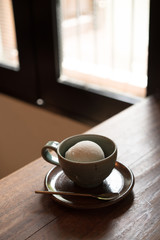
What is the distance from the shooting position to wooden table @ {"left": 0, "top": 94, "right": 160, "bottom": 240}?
1.97ft

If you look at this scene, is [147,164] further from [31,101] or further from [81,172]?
[31,101]

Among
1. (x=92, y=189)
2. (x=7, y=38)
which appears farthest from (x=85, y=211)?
(x=7, y=38)

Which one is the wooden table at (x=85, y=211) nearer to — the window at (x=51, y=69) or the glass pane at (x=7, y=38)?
the window at (x=51, y=69)

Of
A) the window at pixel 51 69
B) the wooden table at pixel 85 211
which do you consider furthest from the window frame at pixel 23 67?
the wooden table at pixel 85 211

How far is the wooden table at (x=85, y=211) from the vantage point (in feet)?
1.97

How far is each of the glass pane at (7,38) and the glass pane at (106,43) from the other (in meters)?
0.33

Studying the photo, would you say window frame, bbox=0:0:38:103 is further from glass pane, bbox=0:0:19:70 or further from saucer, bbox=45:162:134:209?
saucer, bbox=45:162:134:209

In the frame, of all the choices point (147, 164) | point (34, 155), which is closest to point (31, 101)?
point (34, 155)

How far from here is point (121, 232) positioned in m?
0.60

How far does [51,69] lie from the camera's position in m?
1.49

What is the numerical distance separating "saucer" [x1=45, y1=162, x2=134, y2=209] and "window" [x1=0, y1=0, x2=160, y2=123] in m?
0.55

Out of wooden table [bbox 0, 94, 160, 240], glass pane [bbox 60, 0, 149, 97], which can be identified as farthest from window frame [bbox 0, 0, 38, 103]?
wooden table [bbox 0, 94, 160, 240]

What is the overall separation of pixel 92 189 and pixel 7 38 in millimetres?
1197

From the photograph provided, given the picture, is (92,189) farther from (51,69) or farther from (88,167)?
(51,69)
